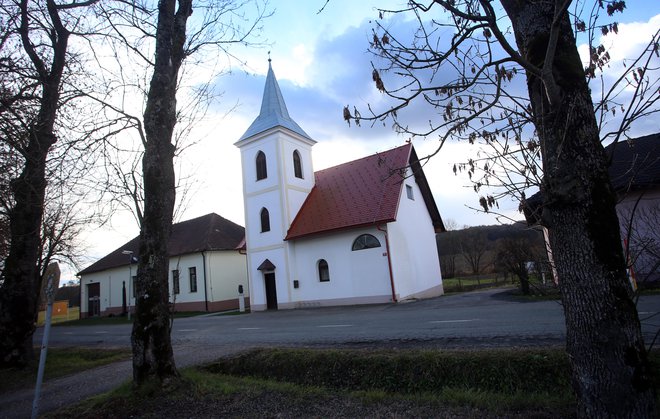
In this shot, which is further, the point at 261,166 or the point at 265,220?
the point at 261,166

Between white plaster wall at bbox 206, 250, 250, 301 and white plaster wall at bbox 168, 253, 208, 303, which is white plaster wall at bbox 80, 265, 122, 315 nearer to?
white plaster wall at bbox 168, 253, 208, 303

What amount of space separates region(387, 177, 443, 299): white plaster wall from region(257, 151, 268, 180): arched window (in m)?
9.02

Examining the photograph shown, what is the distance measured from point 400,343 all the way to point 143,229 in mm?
4947

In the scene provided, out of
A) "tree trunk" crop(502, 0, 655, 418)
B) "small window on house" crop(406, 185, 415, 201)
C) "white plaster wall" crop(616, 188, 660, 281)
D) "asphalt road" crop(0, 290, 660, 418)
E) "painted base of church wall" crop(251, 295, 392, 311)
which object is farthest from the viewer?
"small window on house" crop(406, 185, 415, 201)

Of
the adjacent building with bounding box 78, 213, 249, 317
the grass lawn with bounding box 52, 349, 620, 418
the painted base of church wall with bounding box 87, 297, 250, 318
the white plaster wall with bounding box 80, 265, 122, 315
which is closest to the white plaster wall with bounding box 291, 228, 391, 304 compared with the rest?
the adjacent building with bounding box 78, 213, 249, 317

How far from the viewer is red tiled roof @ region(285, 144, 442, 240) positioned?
69.8 feet

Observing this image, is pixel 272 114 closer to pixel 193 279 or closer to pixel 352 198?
pixel 352 198

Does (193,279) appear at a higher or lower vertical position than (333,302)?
higher

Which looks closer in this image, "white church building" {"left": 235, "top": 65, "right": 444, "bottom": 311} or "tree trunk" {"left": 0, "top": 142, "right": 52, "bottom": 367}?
"tree trunk" {"left": 0, "top": 142, "right": 52, "bottom": 367}

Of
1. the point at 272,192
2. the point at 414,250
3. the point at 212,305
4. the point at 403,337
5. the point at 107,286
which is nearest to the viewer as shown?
the point at 403,337

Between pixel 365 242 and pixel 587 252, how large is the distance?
720 inches

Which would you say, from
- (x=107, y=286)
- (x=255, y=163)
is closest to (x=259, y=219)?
(x=255, y=163)

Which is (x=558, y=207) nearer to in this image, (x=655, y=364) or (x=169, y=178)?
(x=655, y=364)

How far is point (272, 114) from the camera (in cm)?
2684
